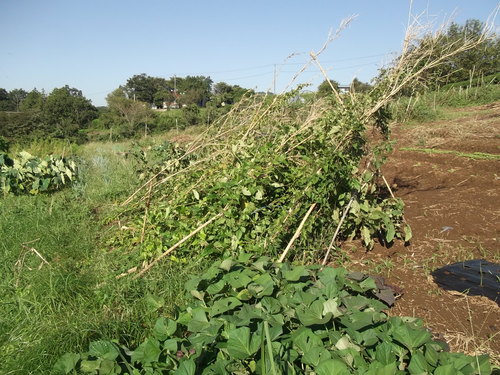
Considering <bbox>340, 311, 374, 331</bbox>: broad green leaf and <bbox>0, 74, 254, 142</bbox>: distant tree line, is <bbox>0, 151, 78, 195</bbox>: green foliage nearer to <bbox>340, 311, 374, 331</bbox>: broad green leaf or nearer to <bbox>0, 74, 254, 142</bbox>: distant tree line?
<bbox>340, 311, 374, 331</bbox>: broad green leaf

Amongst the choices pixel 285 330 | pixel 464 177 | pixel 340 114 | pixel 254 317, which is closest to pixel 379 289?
pixel 285 330

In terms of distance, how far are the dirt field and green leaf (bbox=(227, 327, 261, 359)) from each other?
1.14m

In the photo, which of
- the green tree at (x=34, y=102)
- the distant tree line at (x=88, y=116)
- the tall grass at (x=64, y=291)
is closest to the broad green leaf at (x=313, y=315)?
the tall grass at (x=64, y=291)

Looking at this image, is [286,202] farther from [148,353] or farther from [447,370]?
Answer: [447,370]

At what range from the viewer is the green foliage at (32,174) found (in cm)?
605

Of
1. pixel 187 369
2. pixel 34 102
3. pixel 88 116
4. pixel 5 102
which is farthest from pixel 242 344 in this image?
pixel 5 102

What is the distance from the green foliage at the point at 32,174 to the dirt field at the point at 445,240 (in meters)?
5.07

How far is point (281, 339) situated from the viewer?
1.60m

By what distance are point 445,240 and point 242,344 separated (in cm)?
260

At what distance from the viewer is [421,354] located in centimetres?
148

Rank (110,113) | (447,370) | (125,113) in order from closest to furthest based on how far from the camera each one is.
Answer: (447,370) < (125,113) < (110,113)

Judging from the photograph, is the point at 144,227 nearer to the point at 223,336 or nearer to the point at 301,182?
the point at 301,182

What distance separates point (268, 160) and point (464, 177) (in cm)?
327

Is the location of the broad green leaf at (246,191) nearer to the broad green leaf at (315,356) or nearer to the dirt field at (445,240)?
the dirt field at (445,240)
